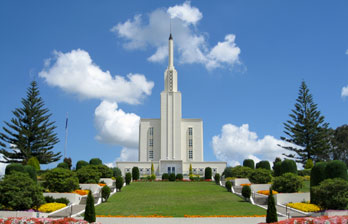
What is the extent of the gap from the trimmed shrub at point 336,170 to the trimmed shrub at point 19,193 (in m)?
15.2

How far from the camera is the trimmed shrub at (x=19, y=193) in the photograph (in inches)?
695

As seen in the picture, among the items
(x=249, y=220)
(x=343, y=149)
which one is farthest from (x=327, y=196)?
(x=343, y=149)

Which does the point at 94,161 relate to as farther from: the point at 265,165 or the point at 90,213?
the point at 90,213

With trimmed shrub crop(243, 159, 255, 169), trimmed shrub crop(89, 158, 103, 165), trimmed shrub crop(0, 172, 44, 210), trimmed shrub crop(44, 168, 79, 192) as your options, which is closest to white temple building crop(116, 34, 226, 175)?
trimmed shrub crop(243, 159, 255, 169)

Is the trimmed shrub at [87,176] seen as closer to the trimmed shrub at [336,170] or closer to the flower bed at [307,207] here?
the flower bed at [307,207]

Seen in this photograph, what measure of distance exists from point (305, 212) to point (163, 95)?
129 feet

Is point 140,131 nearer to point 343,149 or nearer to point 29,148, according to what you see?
point 29,148

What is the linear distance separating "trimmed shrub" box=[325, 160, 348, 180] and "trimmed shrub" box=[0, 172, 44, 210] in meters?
15.2

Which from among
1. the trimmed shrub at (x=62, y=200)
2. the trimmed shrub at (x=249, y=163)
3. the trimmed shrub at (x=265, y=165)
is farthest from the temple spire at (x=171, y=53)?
the trimmed shrub at (x=62, y=200)

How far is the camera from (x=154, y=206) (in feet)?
67.3

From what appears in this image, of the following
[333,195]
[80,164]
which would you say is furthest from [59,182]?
[333,195]

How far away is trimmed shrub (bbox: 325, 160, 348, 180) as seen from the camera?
65.7ft

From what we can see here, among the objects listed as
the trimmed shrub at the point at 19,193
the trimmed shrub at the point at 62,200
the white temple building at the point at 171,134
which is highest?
the white temple building at the point at 171,134

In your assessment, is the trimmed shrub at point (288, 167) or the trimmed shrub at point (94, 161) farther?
the trimmed shrub at point (94, 161)
